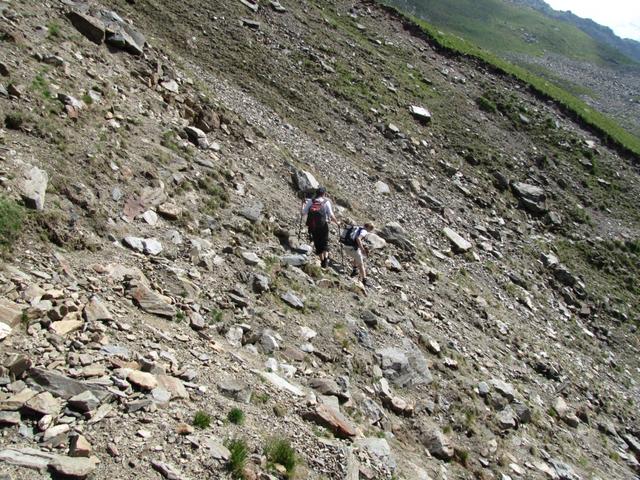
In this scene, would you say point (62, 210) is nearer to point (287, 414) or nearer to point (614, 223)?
point (287, 414)

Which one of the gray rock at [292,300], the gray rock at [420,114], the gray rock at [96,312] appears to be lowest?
the gray rock at [292,300]

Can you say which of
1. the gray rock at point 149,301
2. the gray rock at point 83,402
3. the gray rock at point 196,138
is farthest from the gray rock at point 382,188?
the gray rock at point 83,402

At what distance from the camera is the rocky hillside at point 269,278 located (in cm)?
712

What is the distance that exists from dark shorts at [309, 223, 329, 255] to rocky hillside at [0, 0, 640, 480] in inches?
22.0

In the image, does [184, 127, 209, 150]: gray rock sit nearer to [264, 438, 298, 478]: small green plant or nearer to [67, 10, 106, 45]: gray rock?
[67, 10, 106, 45]: gray rock

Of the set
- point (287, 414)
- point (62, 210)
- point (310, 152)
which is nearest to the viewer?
point (287, 414)

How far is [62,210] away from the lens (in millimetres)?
10117

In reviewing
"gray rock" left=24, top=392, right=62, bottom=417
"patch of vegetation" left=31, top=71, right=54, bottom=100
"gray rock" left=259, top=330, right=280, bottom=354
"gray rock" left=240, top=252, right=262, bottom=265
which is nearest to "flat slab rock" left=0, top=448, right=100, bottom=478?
"gray rock" left=24, top=392, right=62, bottom=417

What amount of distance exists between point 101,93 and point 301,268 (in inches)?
310

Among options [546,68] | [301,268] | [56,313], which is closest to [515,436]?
Result: [301,268]

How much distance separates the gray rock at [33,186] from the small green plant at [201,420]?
557cm

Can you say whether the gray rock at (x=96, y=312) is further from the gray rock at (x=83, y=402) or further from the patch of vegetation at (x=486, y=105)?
the patch of vegetation at (x=486, y=105)

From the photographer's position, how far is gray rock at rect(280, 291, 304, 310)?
1217cm

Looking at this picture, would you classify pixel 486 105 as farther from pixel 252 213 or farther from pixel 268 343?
pixel 268 343
